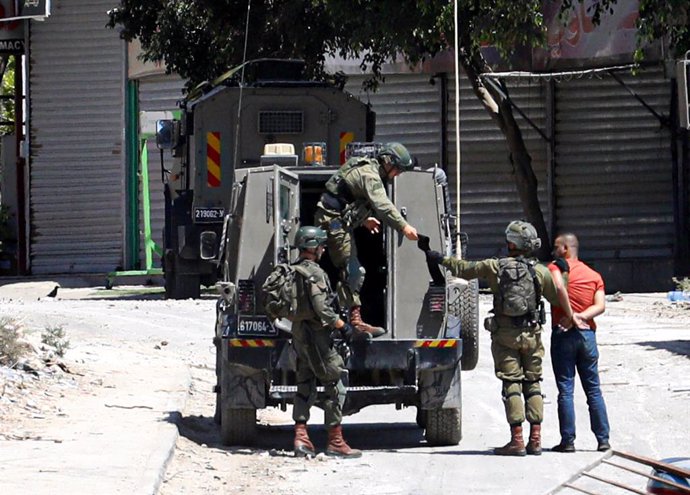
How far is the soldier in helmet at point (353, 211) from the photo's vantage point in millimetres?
10875

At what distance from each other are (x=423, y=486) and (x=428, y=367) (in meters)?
1.53

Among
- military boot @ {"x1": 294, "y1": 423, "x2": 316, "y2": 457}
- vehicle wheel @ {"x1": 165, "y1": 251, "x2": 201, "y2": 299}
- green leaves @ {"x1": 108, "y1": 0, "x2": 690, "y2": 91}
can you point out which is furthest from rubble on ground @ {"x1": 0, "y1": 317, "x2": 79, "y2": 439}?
green leaves @ {"x1": 108, "y1": 0, "x2": 690, "y2": 91}

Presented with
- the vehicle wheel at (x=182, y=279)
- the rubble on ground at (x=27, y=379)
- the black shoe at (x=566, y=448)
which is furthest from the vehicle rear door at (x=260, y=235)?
the vehicle wheel at (x=182, y=279)

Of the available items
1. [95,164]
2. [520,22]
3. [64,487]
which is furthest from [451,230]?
[95,164]

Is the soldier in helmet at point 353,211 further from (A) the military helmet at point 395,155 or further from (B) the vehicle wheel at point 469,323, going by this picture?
(B) the vehicle wheel at point 469,323

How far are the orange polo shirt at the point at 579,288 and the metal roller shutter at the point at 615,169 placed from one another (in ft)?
54.3

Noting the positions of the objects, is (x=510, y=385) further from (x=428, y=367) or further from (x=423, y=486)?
(x=423, y=486)

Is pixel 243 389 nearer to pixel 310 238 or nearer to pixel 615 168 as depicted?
pixel 310 238

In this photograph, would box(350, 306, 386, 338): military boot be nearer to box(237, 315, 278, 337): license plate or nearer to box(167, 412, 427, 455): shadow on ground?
box(237, 315, 278, 337): license plate

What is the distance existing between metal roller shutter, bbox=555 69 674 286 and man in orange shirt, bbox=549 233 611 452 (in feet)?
54.6

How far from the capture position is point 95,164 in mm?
32875

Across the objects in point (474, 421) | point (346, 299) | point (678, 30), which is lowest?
point (474, 421)

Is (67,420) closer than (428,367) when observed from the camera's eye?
No

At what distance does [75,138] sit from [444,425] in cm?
2315
